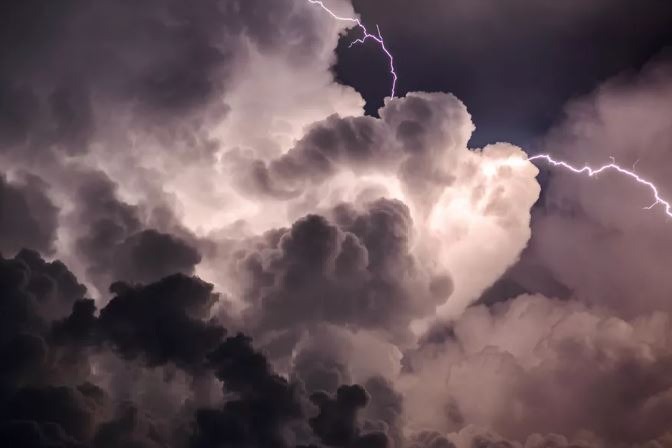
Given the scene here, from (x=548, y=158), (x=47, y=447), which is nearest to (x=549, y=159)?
(x=548, y=158)

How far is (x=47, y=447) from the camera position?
153 feet

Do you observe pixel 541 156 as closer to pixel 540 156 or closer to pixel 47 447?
pixel 540 156

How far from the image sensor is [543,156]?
60094 mm

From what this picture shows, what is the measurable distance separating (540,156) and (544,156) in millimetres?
741

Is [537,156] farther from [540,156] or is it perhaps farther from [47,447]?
[47,447]

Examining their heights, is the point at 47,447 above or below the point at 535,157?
below

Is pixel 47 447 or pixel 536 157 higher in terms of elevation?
pixel 536 157

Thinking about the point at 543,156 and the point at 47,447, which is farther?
the point at 543,156

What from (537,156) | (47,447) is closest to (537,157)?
(537,156)

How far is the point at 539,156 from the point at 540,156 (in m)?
0.17

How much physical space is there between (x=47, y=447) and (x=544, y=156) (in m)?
75.0

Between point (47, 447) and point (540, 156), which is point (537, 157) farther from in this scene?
point (47, 447)

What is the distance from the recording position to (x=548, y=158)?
198 feet

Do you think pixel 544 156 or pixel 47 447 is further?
pixel 544 156
